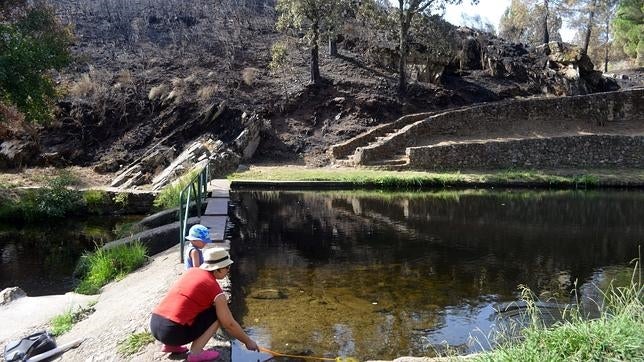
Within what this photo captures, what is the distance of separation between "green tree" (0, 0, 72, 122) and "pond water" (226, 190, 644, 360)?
20.7 feet

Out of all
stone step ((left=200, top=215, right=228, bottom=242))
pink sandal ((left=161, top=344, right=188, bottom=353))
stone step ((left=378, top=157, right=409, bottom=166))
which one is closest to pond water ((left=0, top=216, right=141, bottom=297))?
stone step ((left=200, top=215, right=228, bottom=242))

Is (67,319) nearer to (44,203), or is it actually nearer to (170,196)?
(170,196)

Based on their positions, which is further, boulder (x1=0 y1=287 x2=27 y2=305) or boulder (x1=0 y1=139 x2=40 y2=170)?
boulder (x1=0 y1=139 x2=40 y2=170)

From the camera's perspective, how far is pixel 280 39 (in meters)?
34.6

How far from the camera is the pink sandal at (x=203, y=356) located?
17.6 feet

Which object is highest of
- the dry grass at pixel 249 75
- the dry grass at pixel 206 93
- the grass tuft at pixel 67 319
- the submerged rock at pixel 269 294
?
the dry grass at pixel 249 75

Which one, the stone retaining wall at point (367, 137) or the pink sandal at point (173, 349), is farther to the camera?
the stone retaining wall at point (367, 137)

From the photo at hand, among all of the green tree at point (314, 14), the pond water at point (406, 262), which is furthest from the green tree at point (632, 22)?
the pond water at point (406, 262)

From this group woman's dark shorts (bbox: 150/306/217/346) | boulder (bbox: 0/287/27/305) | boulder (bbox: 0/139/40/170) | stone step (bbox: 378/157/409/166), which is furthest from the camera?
stone step (bbox: 378/157/409/166)

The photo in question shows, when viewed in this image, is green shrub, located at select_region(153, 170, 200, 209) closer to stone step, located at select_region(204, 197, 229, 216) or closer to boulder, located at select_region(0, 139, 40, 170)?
stone step, located at select_region(204, 197, 229, 216)

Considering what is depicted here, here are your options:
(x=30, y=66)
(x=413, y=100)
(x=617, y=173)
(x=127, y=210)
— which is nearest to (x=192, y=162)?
(x=127, y=210)

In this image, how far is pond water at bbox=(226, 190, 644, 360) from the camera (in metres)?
7.61

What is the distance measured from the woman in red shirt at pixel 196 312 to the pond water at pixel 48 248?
5332mm

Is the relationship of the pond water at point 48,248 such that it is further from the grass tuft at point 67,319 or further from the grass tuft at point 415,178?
the grass tuft at point 415,178
